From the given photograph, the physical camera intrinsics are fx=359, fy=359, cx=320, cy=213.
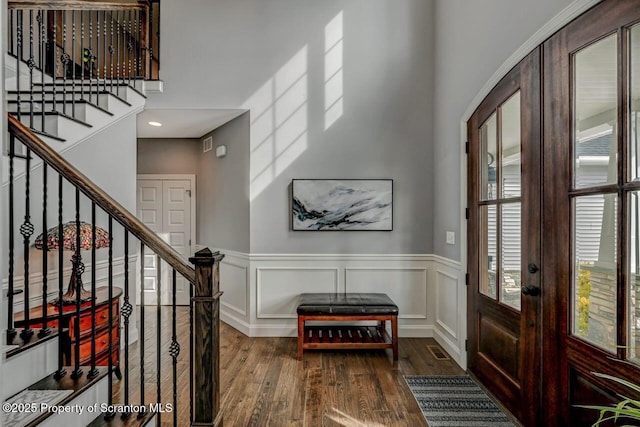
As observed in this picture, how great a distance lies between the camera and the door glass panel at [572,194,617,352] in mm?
1600

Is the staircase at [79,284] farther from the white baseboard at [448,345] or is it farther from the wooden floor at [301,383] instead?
the white baseboard at [448,345]

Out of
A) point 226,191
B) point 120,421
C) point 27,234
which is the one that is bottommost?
point 120,421

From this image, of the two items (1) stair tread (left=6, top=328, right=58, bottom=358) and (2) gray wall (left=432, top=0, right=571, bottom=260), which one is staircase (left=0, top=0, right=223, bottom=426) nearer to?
(1) stair tread (left=6, top=328, right=58, bottom=358)

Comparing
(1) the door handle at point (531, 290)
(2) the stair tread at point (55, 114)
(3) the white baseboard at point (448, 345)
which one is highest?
(2) the stair tread at point (55, 114)

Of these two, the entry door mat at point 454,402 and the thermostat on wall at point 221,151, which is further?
the thermostat on wall at point 221,151

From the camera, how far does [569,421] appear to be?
1.81 m

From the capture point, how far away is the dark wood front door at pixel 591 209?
1.50 meters

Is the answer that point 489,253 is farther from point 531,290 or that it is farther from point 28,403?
point 28,403

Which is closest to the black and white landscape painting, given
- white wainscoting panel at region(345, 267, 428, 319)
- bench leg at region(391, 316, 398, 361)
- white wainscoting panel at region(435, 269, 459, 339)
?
white wainscoting panel at region(345, 267, 428, 319)

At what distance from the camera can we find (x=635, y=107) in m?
1.48

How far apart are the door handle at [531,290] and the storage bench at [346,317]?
132cm

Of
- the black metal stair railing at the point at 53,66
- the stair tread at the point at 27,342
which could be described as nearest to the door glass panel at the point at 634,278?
the stair tread at the point at 27,342

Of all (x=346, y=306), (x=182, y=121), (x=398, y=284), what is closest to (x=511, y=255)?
(x=346, y=306)

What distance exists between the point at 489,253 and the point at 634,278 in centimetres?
118
